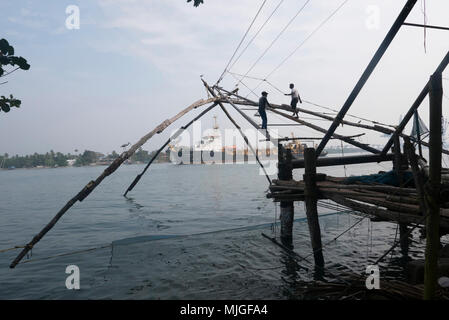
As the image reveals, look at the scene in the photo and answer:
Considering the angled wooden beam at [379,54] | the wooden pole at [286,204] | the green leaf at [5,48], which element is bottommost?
the wooden pole at [286,204]

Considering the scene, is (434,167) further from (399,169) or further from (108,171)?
(108,171)

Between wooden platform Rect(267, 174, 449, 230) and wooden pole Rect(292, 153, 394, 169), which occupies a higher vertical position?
wooden pole Rect(292, 153, 394, 169)

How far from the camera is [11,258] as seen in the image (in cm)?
1252

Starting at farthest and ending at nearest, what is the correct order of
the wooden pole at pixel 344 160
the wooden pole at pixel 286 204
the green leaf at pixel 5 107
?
the wooden pole at pixel 286 204, the wooden pole at pixel 344 160, the green leaf at pixel 5 107

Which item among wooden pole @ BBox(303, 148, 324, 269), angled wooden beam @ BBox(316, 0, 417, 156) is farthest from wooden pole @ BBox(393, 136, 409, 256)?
angled wooden beam @ BBox(316, 0, 417, 156)

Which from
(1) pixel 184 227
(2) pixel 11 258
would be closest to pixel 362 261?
(1) pixel 184 227

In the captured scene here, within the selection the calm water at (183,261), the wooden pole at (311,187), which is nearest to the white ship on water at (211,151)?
the calm water at (183,261)

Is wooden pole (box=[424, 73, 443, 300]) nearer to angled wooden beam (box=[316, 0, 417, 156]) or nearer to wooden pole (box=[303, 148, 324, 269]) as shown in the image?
angled wooden beam (box=[316, 0, 417, 156])

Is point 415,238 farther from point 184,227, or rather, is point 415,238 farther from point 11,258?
point 11,258
